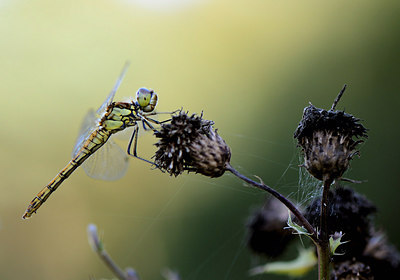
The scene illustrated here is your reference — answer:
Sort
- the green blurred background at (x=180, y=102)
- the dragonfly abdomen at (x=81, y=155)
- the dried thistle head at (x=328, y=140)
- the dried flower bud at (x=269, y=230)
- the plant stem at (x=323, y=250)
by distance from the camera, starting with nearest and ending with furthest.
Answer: the plant stem at (x=323, y=250) < the dried thistle head at (x=328, y=140) < the dried flower bud at (x=269, y=230) < the dragonfly abdomen at (x=81, y=155) < the green blurred background at (x=180, y=102)

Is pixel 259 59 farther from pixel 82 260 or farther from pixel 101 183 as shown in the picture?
pixel 82 260

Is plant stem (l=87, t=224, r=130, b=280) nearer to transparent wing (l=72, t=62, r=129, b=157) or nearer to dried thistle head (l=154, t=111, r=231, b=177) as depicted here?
dried thistle head (l=154, t=111, r=231, b=177)

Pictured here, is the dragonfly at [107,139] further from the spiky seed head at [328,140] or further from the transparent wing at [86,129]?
the spiky seed head at [328,140]

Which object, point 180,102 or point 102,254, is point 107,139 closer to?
point 102,254

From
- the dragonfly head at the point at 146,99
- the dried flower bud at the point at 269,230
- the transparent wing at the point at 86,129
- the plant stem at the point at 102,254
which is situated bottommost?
the dried flower bud at the point at 269,230

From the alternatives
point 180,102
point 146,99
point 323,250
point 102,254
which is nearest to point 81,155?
point 146,99

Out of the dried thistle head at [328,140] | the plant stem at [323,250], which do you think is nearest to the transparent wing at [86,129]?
the dried thistle head at [328,140]
